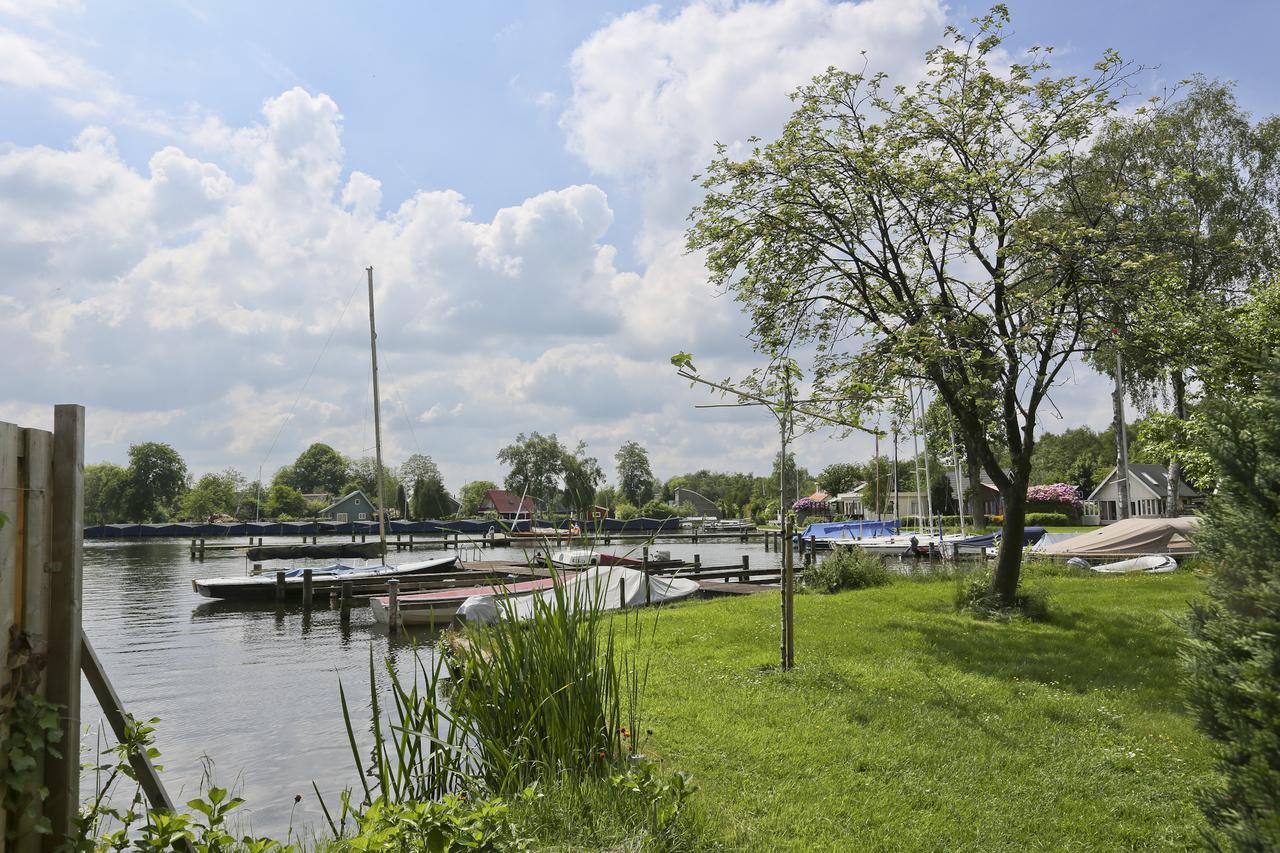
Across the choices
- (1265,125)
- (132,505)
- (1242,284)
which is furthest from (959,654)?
(132,505)

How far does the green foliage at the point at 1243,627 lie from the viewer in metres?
2.48

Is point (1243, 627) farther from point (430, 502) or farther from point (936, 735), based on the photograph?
point (430, 502)

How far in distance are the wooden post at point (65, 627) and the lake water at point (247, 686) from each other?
2.21 meters

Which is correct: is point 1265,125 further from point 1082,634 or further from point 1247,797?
point 1247,797

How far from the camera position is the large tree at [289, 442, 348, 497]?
466 feet

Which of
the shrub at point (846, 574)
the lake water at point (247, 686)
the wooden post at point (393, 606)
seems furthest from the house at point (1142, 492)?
the lake water at point (247, 686)

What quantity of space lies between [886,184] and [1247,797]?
42.9 ft

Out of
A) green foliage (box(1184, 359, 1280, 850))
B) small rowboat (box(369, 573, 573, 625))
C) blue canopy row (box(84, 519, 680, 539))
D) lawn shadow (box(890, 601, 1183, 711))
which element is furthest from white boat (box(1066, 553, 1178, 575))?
blue canopy row (box(84, 519, 680, 539))

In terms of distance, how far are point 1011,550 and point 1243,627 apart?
12.9 meters

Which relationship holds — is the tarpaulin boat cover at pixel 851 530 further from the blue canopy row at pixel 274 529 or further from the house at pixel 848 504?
the house at pixel 848 504

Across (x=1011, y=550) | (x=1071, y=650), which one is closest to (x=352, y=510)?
(x=1011, y=550)

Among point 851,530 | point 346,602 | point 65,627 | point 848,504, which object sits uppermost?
point 65,627

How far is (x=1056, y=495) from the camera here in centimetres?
7444

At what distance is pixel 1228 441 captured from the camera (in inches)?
108
